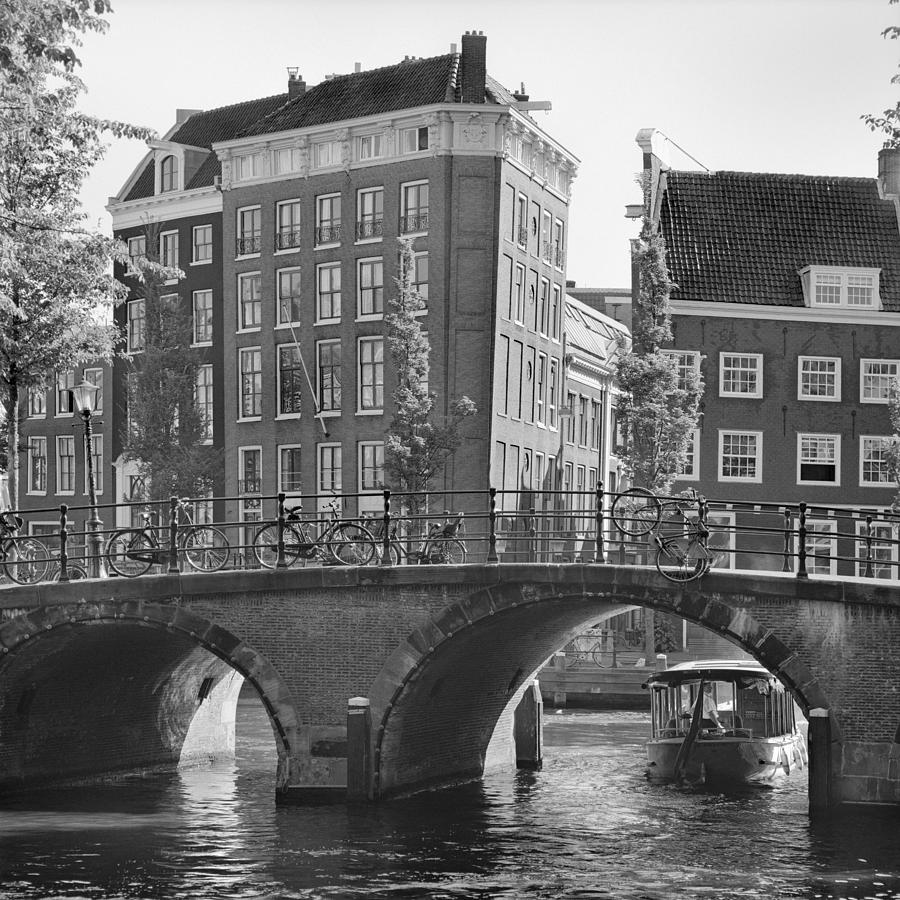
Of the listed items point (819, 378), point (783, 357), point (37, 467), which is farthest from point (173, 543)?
point (37, 467)

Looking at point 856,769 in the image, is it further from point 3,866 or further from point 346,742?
point 3,866

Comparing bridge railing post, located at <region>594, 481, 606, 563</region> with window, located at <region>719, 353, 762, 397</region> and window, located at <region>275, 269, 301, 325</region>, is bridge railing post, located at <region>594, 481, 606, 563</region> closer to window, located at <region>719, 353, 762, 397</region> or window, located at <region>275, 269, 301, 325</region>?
window, located at <region>719, 353, 762, 397</region>

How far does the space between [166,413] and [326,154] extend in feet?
32.7

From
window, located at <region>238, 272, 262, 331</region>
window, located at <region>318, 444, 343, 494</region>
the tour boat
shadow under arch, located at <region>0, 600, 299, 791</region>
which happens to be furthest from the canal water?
window, located at <region>238, 272, 262, 331</region>

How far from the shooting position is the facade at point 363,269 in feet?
187

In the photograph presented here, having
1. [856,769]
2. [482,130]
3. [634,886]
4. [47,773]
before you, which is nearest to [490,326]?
[482,130]

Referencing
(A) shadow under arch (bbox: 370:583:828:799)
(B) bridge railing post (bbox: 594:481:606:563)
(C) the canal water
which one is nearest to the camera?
(C) the canal water

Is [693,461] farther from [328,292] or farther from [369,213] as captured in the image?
[328,292]

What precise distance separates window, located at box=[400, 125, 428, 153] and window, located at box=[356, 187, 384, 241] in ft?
5.15

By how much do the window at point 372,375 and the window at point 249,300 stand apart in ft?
15.0

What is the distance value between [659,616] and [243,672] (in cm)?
2798

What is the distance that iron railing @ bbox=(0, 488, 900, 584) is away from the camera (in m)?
27.1

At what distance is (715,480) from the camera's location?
52250 millimetres

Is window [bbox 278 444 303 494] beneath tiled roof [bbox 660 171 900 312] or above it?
beneath
